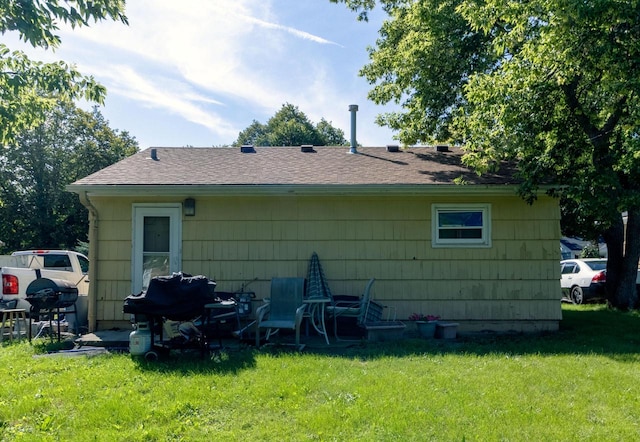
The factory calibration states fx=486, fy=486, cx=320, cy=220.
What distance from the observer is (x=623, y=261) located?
33.6ft

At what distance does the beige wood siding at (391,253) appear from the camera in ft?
25.7

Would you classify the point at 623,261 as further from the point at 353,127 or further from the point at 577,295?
the point at 353,127

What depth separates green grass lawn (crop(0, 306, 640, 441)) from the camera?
3691mm

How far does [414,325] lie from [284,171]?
336cm

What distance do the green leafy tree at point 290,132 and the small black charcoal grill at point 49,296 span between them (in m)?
29.5

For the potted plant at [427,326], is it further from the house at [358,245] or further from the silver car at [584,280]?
the silver car at [584,280]

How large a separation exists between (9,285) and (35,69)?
5.21 meters

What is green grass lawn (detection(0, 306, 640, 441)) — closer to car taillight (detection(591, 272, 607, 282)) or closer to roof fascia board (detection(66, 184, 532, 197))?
roof fascia board (detection(66, 184, 532, 197))

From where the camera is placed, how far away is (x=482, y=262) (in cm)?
789

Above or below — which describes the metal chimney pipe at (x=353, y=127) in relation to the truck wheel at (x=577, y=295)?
above

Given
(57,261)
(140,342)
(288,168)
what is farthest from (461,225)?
(57,261)

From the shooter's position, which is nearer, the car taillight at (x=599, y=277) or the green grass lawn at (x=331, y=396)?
the green grass lawn at (x=331, y=396)

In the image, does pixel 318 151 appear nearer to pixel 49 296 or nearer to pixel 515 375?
pixel 49 296

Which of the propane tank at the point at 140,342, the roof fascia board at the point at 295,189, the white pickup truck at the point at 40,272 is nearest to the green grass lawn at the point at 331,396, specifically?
the propane tank at the point at 140,342
